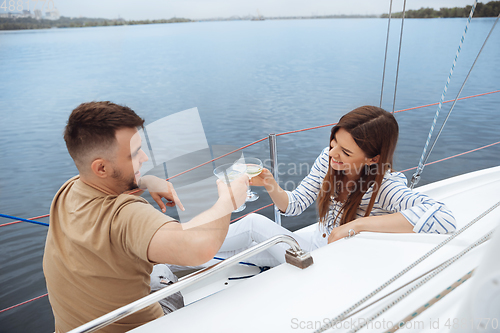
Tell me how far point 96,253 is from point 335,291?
0.55 m

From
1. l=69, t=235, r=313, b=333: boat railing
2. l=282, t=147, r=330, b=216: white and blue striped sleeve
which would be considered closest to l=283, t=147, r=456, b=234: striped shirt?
l=282, t=147, r=330, b=216: white and blue striped sleeve

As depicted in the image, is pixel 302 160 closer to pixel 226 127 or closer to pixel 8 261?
pixel 226 127

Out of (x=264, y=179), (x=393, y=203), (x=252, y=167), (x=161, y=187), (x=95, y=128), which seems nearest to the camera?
(x=95, y=128)

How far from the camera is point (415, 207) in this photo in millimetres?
1112

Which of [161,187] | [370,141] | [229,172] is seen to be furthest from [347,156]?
[161,187]

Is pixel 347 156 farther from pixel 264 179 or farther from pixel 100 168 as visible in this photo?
pixel 100 168

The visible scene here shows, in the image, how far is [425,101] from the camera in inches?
337

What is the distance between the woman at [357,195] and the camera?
3.60 ft

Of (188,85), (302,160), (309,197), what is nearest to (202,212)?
(309,197)

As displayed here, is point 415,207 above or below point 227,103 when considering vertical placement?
above

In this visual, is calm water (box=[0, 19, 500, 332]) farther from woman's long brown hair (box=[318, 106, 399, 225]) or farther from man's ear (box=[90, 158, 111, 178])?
man's ear (box=[90, 158, 111, 178])

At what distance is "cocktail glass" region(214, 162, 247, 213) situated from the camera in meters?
0.88

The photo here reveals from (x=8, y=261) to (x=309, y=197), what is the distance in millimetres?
2729

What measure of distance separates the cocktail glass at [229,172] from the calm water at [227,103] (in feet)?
5.31
